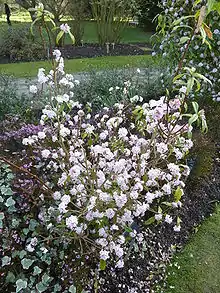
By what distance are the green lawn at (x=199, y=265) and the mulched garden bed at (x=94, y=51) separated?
7444 mm

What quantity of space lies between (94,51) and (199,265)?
28.7 ft

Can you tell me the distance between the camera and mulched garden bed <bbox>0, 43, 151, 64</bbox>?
9998mm

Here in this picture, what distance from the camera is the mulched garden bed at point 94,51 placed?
10.00m

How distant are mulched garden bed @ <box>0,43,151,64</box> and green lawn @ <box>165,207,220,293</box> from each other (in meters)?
7.44

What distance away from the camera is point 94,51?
11.1m

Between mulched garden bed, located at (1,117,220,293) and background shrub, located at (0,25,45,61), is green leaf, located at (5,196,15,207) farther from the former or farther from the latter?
background shrub, located at (0,25,45,61)

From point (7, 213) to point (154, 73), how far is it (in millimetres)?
4314

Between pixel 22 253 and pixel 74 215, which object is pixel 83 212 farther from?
pixel 22 253

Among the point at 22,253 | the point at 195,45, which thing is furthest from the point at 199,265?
the point at 195,45

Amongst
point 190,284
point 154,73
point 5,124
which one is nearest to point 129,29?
point 154,73

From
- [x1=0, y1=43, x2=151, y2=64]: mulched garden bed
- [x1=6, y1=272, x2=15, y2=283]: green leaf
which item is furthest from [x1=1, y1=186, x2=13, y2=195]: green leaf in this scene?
[x1=0, y1=43, x2=151, y2=64]: mulched garden bed

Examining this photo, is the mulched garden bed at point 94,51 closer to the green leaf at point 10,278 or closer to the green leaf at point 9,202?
the green leaf at point 9,202

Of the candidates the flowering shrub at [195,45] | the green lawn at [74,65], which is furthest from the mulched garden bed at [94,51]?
the flowering shrub at [195,45]

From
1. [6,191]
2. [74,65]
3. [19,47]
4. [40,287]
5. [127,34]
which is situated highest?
[6,191]
